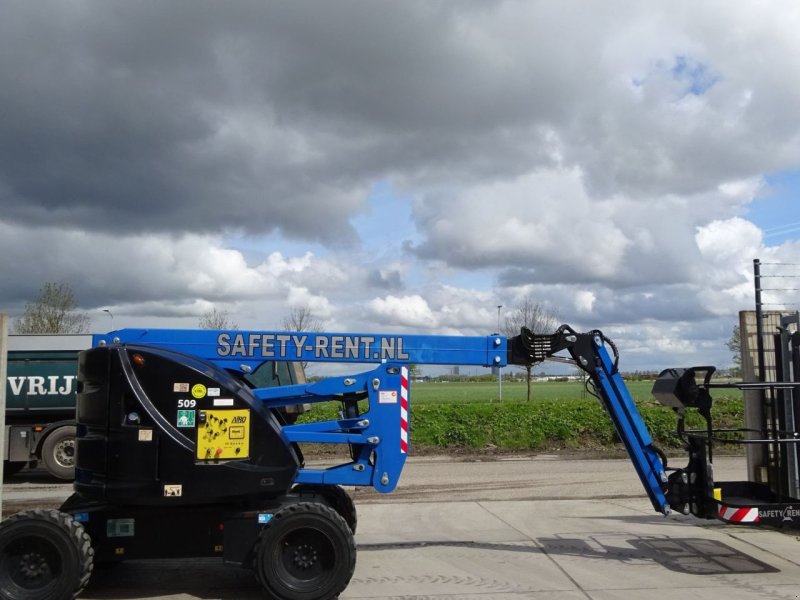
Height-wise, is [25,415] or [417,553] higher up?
[25,415]

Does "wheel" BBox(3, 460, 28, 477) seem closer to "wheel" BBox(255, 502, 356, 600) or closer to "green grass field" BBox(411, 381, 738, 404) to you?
"wheel" BBox(255, 502, 356, 600)

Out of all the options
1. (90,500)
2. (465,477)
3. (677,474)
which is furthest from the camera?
(465,477)

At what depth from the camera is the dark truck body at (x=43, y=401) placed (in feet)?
48.2

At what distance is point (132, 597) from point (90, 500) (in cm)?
91

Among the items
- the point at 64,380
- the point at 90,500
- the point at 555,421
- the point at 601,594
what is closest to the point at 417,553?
the point at 601,594

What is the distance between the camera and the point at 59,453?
14.7 metres

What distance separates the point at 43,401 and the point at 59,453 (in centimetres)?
111

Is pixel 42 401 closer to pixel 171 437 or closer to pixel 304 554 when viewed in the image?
pixel 171 437

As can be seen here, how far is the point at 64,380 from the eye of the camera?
15047mm

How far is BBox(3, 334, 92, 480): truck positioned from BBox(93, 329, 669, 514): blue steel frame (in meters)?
9.04

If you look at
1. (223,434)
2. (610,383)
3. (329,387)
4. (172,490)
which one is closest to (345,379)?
(329,387)

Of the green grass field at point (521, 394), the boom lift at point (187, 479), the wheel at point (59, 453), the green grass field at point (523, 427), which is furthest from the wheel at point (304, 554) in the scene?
the green grass field at point (521, 394)

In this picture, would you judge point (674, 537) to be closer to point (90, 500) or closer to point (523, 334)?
point (523, 334)

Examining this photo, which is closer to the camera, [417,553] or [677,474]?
[677,474]
